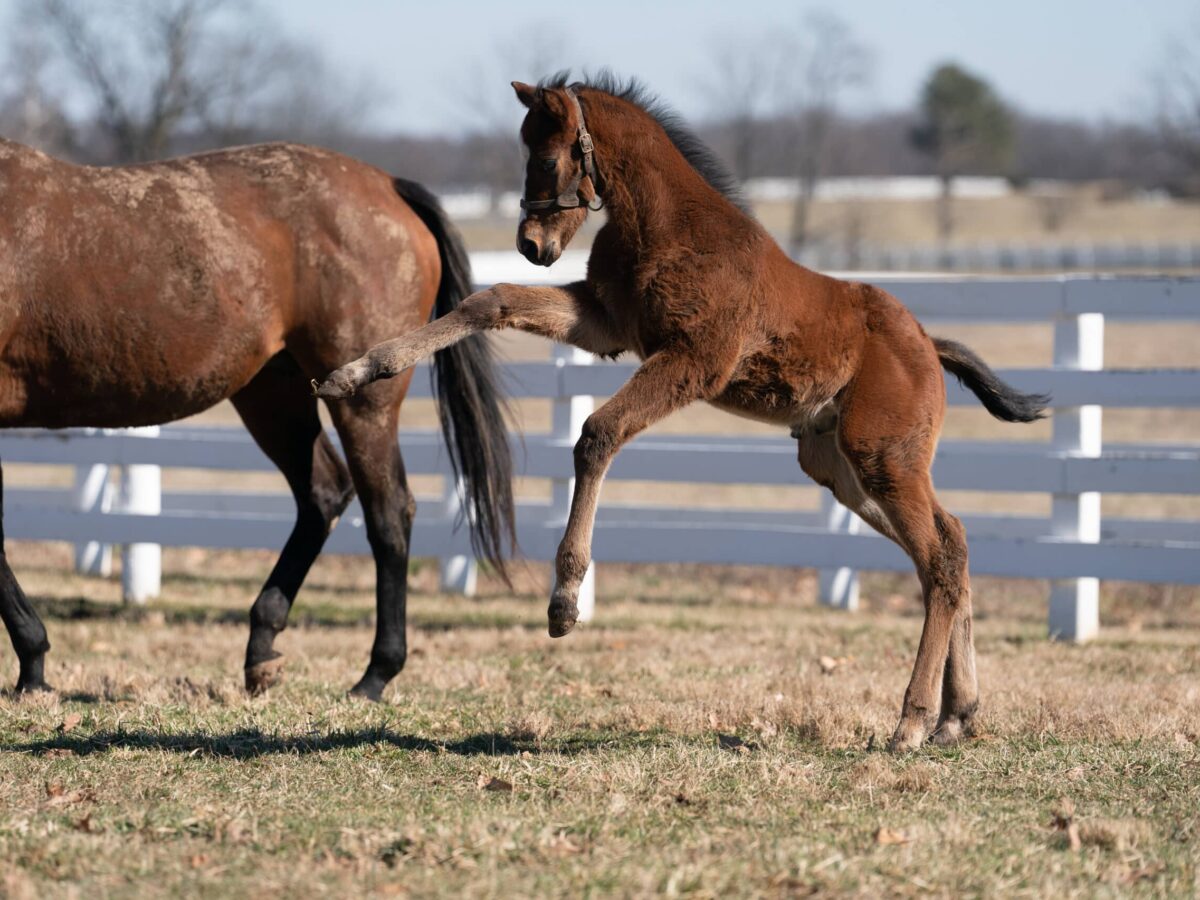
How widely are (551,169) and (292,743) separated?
7.05 ft

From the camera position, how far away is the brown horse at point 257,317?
5965 mm

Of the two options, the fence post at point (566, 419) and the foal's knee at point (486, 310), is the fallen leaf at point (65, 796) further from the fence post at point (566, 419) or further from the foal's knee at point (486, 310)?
the fence post at point (566, 419)

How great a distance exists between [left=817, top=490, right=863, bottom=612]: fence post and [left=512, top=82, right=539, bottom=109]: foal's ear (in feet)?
16.2

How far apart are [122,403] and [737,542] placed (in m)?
4.02

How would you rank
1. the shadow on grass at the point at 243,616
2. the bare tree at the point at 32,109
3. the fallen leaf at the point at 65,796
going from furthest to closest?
the bare tree at the point at 32,109 < the shadow on grass at the point at 243,616 < the fallen leaf at the point at 65,796

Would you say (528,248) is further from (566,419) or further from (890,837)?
(566,419)

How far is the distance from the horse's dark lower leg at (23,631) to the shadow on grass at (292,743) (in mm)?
1038

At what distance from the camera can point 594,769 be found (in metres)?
4.71

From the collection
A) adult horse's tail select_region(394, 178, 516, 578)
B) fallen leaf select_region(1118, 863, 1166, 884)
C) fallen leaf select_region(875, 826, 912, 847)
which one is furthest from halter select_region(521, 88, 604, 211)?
fallen leaf select_region(1118, 863, 1166, 884)

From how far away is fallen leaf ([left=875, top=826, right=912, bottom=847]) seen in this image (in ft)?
13.0

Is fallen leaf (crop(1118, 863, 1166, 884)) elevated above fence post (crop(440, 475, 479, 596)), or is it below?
above

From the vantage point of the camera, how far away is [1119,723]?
18.5 ft

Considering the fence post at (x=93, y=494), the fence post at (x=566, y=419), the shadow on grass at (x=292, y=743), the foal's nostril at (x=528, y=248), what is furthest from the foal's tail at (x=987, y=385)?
the fence post at (x=93, y=494)

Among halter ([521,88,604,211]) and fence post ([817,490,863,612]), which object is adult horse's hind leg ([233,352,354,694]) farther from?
fence post ([817,490,863,612])
